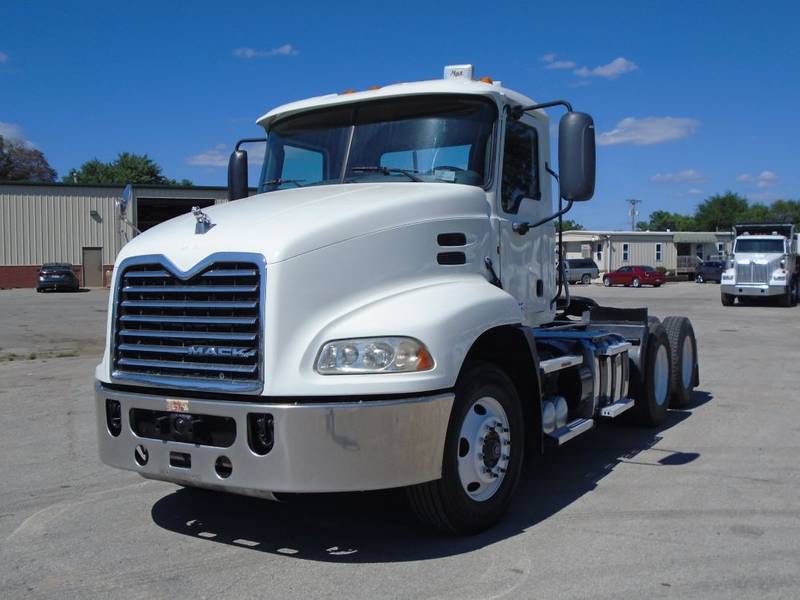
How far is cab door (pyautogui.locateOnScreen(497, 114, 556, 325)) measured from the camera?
558 centimetres

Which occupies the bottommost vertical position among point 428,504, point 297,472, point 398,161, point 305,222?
point 428,504

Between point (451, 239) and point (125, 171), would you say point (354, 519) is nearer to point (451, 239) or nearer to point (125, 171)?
point (451, 239)

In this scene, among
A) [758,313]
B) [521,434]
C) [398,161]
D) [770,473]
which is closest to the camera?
[521,434]

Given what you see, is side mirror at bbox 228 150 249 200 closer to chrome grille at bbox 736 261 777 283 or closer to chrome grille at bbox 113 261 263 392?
chrome grille at bbox 113 261 263 392

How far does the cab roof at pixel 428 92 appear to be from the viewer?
5438mm

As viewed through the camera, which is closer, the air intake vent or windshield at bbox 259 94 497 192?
the air intake vent

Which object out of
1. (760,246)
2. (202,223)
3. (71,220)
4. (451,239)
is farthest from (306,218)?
(71,220)

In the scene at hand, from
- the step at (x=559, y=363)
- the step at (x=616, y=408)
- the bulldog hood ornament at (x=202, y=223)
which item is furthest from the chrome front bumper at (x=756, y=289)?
the bulldog hood ornament at (x=202, y=223)

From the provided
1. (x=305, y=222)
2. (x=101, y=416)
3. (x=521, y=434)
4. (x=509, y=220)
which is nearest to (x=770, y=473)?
(x=521, y=434)

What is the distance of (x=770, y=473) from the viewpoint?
20.3 ft

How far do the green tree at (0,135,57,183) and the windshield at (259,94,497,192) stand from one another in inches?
3447

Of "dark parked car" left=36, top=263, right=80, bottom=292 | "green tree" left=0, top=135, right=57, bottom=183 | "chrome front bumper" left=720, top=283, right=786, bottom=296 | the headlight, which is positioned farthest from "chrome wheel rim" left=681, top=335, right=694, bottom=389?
"green tree" left=0, top=135, right=57, bottom=183

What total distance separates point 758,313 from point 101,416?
25.3 metres

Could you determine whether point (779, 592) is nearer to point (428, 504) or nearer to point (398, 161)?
point (428, 504)
